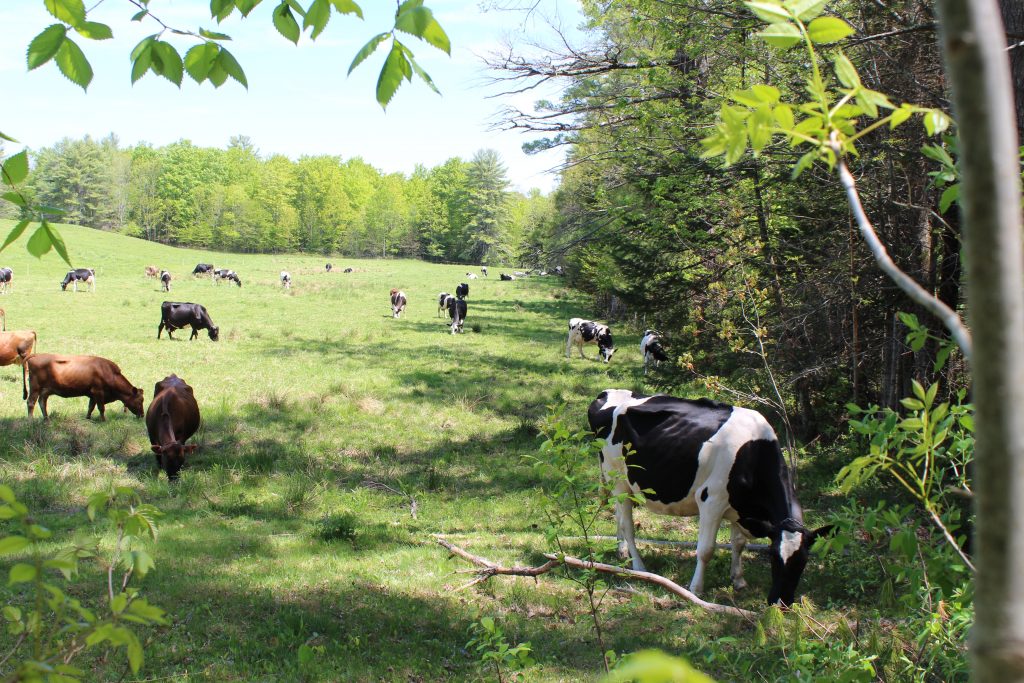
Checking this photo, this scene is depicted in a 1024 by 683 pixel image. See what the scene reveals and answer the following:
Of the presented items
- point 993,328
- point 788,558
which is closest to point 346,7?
point 993,328

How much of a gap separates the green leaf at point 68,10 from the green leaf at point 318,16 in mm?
608

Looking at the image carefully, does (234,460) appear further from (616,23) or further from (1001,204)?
(1001,204)

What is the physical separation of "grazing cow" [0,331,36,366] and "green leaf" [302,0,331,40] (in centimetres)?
1633

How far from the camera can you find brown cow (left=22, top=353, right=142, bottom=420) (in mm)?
12461

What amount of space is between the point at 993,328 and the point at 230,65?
2136 millimetres

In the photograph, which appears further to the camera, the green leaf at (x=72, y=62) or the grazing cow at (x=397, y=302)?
the grazing cow at (x=397, y=302)

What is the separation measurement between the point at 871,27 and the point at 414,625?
7.15 m

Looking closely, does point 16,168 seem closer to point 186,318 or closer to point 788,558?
point 788,558

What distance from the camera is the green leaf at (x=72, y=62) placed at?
6.77 feet

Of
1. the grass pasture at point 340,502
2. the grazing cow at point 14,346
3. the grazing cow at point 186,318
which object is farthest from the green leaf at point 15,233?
the grazing cow at point 186,318

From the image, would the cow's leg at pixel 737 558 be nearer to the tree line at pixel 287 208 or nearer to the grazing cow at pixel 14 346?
the grazing cow at pixel 14 346

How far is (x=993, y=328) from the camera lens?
590mm

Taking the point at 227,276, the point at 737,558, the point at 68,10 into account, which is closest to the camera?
the point at 68,10

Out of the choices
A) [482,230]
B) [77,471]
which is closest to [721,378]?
[77,471]
